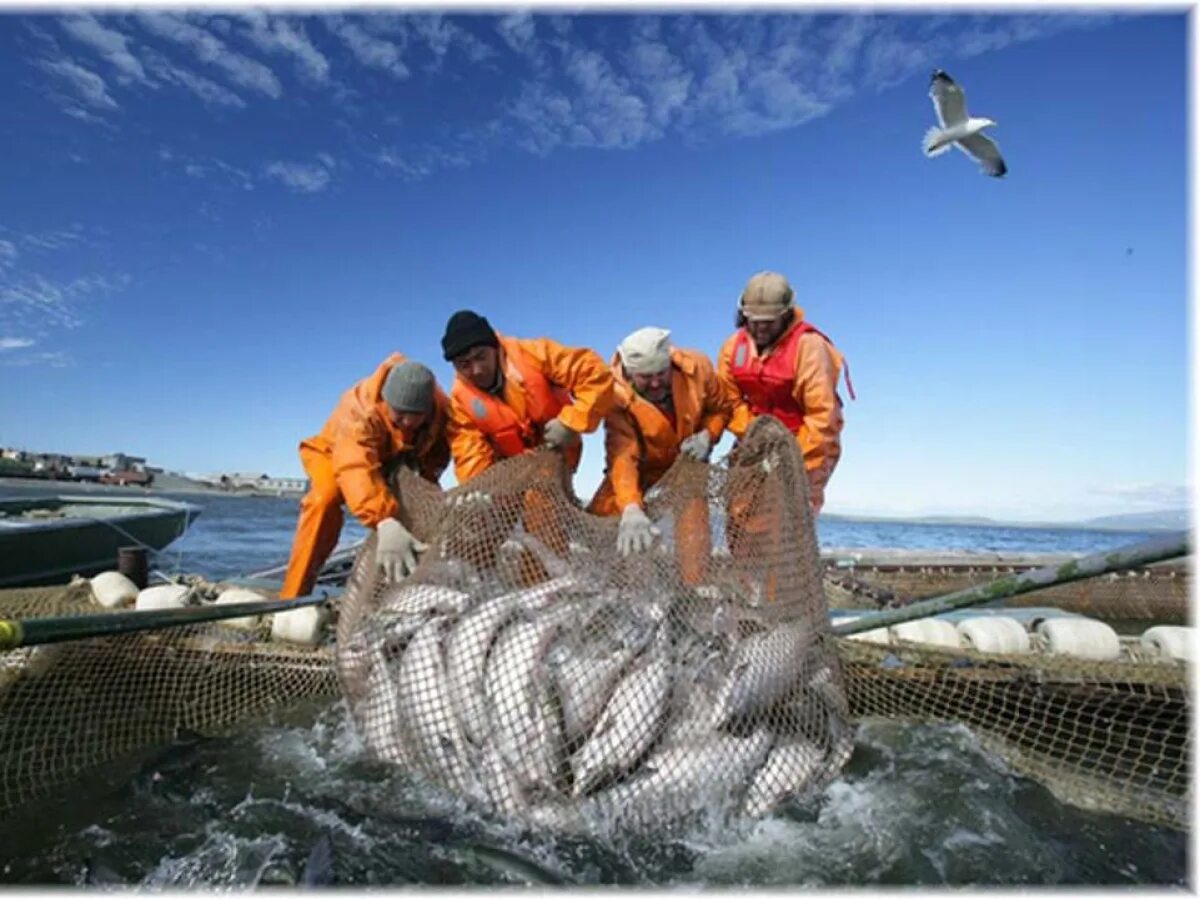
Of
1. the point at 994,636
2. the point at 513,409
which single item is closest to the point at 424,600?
the point at 513,409

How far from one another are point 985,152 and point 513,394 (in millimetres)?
5592

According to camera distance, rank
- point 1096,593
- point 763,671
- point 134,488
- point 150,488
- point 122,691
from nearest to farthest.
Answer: point 763,671 → point 122,691 → point 1096,593 → point 134,488 → point 150,488

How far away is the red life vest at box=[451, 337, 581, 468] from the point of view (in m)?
5.11

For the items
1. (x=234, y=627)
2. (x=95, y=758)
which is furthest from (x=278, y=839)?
(x=234, y=627)

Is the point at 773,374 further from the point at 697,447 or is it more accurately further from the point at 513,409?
the point at 513,409

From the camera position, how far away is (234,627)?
5.59 meters

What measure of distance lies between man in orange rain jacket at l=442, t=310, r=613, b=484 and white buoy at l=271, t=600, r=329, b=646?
5.42 feet

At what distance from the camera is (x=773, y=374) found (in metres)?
5.66

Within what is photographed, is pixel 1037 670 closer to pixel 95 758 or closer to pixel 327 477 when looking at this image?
pixel 327 477

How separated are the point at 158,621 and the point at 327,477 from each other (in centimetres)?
237

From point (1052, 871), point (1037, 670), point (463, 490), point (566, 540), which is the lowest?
point (1052, 871)

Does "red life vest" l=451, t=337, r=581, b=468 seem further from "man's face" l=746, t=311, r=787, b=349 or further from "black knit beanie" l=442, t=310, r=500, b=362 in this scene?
"man's face" l=746, t=311, r=787, b=349

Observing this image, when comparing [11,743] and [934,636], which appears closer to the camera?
[11,743]

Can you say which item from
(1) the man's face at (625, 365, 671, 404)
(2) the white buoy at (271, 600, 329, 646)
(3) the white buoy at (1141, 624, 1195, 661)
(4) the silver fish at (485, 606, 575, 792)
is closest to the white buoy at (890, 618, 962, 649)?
(3) the white buoy at (1141, 624, 1195, 661)
